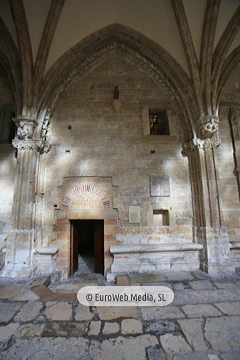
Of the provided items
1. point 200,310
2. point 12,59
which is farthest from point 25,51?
point 200,310

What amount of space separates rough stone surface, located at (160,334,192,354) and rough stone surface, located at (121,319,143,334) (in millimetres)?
282

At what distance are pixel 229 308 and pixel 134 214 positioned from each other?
7.89ft

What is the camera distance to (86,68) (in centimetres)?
503

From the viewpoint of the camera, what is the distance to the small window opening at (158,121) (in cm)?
522

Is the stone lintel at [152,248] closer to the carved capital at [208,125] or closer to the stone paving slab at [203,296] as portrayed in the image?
the stone paving slab at [203,296]

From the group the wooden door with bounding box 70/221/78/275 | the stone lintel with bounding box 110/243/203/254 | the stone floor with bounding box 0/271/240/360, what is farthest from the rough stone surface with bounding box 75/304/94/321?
the wooden door with bounding box 70/221/78/275

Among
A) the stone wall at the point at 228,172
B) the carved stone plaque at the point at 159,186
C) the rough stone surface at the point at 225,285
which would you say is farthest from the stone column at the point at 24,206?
the stone wall at the point at 228,172

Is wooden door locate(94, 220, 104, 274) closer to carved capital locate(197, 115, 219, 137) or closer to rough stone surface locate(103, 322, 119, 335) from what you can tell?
rough stone surface locate(103, 322, 119, 335)

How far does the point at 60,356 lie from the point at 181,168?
4209 mm

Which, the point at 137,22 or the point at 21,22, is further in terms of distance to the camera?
the point at 137,22

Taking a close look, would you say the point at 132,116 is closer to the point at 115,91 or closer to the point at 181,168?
the point at 115,91

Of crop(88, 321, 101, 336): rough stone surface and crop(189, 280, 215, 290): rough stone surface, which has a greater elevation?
crop(189, 280, 215, 290): rough stone surface

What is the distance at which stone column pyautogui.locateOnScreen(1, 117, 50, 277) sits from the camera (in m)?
3.71

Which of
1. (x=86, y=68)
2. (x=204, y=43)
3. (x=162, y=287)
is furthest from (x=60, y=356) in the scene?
(x=204, y=43)
